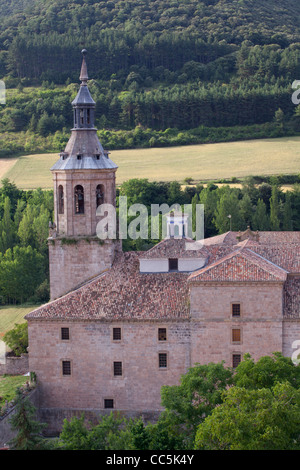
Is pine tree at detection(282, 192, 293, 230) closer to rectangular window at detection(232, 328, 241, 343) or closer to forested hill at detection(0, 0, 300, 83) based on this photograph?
rectangular window at detection(232, 328, 241, 343)

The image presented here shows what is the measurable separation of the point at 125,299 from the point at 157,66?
111 m

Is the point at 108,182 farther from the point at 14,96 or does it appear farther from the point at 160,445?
the point at 14,96

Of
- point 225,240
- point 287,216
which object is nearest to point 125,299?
point 225,240

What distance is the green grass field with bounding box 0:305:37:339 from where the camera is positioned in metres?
67.5

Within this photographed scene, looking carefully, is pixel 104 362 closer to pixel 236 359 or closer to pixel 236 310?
pixel 236 359

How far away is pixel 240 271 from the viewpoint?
46.1m

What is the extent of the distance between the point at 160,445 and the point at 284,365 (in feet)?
25.7

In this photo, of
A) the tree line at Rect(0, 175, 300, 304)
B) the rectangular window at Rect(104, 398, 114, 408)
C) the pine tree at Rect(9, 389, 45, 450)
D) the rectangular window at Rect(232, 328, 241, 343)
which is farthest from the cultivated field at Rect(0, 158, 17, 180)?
the pine tree at Rect(9, 389, 45, 450)

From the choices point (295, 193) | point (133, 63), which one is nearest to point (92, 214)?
point (295, 193)

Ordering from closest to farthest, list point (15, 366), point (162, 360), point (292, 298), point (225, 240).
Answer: point (292, 298) → point (162, 360) → point (15, 366) → point (225, 240)

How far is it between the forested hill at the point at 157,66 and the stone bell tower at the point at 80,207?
6293cm

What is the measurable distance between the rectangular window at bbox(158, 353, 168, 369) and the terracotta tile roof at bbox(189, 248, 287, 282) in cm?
492

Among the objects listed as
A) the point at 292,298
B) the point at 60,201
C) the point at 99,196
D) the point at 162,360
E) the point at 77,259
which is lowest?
the point at 162,360
